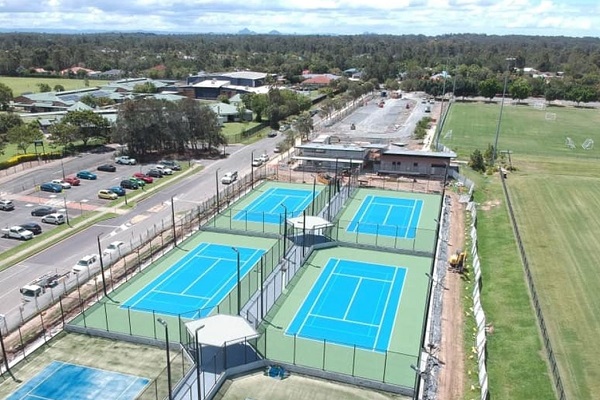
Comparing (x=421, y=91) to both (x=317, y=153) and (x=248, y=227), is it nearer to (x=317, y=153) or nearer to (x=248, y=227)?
(x=317, y=153)

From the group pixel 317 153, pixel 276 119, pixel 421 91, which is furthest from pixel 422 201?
pixel 421 91

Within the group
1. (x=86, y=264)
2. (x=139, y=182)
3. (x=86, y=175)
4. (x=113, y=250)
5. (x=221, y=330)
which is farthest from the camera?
(x=86, y=175)

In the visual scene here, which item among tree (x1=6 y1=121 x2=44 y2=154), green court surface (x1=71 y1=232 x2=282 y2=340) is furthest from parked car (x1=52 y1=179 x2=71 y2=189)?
green court surface (x1=71 y1=232 x2=282 y2=340)

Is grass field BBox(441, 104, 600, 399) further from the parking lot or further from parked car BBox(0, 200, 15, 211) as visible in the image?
parked car BBox(0, 200, 15, 211)

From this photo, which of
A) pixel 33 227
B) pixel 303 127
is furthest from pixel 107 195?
pixel 303 127

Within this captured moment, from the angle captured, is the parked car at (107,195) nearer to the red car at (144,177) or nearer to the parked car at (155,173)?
the red car at (144,177)

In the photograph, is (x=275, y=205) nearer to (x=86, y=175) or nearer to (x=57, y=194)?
(x=57, y=194)

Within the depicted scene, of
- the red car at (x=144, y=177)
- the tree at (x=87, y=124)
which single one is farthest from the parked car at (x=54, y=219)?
the tree at (x=87, y=124)
